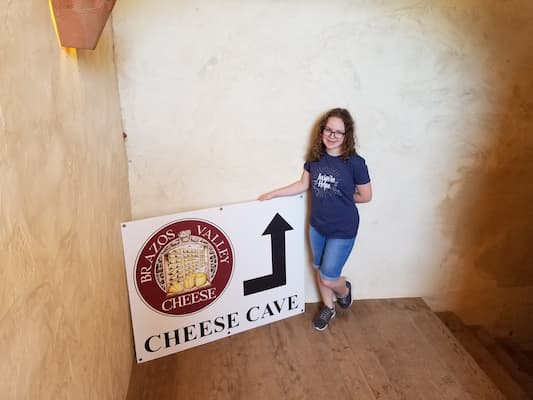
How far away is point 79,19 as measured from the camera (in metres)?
0.94

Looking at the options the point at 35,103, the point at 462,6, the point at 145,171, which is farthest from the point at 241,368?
the point at 462,6

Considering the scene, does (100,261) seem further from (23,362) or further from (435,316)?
(435,316)

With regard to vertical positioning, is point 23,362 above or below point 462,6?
below

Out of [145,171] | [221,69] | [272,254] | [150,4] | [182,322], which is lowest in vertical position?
[182,322]

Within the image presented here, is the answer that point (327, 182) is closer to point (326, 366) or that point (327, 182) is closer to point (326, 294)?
point (326, 294)

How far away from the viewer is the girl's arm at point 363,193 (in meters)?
1.86

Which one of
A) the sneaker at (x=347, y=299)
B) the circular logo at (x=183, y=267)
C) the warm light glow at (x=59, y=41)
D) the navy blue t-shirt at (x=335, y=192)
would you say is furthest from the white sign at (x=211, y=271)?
the warm light glow at (x=59, y=41)

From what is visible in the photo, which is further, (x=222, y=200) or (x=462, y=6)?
(x=222, y=200)

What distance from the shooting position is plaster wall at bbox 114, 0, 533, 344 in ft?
5.56

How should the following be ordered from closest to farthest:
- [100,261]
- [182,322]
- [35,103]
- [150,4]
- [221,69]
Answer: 1. [35,103]
2. [100,261]
3. [150,4]
4. [221,69]
5. [182,322]

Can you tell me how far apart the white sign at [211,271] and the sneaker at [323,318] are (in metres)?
0.14

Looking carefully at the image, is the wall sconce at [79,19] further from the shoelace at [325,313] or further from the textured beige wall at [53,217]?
the shoelace at [325,313]

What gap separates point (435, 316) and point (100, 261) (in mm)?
1655

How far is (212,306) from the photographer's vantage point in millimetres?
1894
